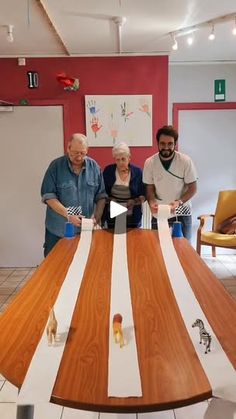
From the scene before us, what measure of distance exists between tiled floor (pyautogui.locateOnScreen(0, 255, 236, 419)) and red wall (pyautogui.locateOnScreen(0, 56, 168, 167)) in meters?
1.69

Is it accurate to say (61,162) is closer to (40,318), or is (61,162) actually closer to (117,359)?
(40,318)

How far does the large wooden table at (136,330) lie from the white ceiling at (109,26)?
1.80 metres

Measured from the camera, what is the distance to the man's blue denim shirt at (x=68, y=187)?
2.46 m

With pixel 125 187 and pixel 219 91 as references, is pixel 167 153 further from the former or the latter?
pixel 219 91

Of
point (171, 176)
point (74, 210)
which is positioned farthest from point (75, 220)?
point (171, 176)

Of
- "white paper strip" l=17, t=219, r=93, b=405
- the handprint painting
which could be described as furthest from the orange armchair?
"white paper strip" l=17, t=219, r=93, b=405

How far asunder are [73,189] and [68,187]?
0.12 ft

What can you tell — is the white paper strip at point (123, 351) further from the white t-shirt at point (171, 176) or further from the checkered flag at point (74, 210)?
the white t-shirt at point (171, 176)

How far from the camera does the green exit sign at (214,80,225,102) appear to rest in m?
4.45

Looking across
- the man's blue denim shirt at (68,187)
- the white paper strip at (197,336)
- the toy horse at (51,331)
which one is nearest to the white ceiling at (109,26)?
the man's blue denim shirt at (68,187)

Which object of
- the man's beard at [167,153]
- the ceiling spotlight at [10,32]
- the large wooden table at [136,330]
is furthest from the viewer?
the ceiling spotlight at [10,32]

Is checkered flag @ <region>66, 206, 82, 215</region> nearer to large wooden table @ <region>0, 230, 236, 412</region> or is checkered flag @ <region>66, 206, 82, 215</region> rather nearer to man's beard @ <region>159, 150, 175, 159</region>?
large wooden table @ <region>0, 230, 236, 412</region>

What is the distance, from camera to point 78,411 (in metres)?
1.91

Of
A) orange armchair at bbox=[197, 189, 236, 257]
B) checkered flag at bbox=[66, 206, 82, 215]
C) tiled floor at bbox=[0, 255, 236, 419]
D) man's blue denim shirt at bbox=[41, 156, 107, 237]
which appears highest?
man's blue denim shirt at bbox=[41, 156, 107, 237]
